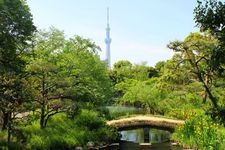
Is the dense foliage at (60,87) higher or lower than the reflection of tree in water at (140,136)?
higher

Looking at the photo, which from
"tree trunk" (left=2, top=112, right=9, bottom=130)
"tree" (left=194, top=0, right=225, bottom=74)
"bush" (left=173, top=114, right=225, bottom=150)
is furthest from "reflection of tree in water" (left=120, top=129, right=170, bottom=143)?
"tree" (left=194, top=0, right=225, bottom=74)

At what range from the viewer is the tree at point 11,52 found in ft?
57.0

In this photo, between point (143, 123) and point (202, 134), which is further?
point (143, 123)

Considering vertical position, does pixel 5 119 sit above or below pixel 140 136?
above

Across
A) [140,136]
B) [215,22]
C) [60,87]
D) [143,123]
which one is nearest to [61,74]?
[60,87]

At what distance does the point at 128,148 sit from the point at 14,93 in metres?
11.7

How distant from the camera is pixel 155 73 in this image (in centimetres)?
7306

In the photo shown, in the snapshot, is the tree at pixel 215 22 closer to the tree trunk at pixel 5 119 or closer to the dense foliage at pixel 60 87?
the dense foliage at pixel 60 87

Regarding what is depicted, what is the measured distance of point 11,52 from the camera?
1858 cm

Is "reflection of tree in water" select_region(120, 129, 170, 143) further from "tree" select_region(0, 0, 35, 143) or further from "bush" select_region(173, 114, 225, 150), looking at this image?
"tree" select_region(0, 0, 35, 143)

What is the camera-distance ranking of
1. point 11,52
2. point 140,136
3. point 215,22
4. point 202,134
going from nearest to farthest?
point 215,22, point 11,52, point 202,134, point 140,136

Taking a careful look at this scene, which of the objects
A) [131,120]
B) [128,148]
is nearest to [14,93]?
[128,148]

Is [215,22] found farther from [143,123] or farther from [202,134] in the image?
[143,123]

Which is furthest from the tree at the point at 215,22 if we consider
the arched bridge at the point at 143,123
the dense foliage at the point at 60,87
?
the arched bridge at the point at 143,123
